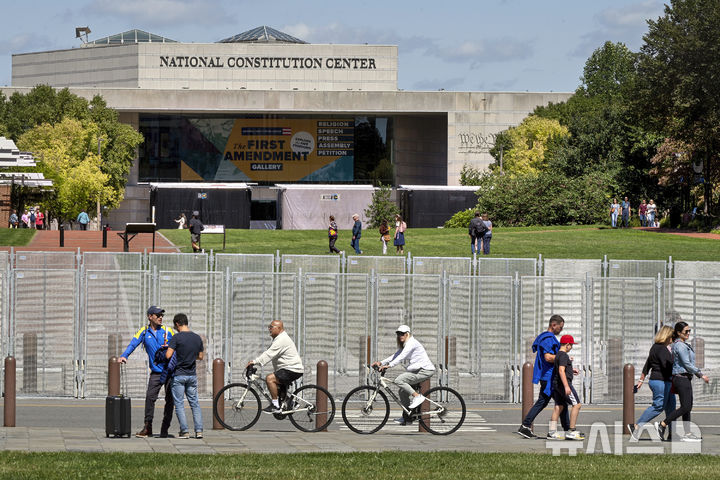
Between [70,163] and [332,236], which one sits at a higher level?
[70,163]

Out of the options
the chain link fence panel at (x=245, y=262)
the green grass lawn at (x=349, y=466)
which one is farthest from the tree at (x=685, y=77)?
the green grass lawn at (x=349, y=466)

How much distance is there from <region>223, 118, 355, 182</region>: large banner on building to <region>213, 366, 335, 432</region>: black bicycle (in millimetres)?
98105

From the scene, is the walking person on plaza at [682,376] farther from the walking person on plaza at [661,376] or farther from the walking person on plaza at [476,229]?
the walking person on plaza at [476,229]

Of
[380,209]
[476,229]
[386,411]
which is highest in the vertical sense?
[380,209]

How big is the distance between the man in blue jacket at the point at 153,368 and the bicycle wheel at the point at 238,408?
39.8 inches

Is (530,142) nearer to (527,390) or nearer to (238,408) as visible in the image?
(527,390)

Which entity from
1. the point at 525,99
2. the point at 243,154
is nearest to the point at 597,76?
A: the point at 525,99

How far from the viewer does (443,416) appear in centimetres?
1538

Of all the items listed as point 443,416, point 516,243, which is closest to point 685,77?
point 516,243

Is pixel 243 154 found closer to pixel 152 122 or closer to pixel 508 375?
pixel 152 122

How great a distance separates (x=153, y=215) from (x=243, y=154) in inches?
1493

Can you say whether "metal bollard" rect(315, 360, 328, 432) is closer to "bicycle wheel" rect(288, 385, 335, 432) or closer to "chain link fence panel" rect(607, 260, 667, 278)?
"bicycle wheel" rect(288, 385, 335, 432)

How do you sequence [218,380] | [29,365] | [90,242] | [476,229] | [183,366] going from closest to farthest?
[183,366], [218,380], [29,365], [476,229], [90,242]

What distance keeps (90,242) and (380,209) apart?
28.6 m
